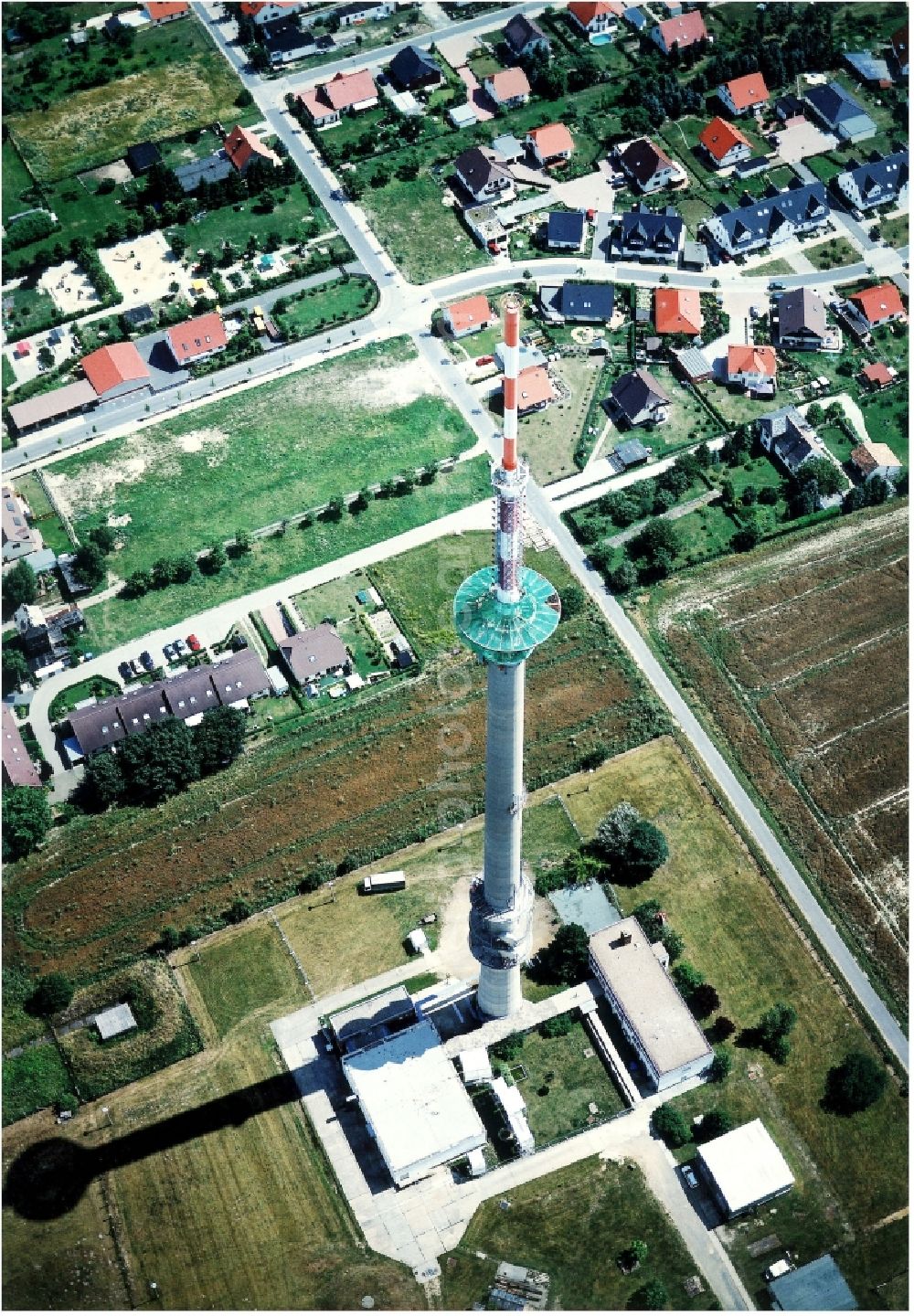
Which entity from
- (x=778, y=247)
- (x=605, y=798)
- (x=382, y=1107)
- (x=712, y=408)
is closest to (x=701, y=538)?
(x=712, y=408)

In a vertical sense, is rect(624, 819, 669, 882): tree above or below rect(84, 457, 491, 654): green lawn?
below

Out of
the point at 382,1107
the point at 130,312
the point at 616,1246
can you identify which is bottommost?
the point at 616,1246

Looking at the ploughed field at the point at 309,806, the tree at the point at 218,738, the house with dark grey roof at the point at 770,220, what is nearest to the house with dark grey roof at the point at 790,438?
the house with dark grey roof at the point at 770,220

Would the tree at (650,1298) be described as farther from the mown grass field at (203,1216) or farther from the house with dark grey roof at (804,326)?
the house with dark grey roof at (804,326)

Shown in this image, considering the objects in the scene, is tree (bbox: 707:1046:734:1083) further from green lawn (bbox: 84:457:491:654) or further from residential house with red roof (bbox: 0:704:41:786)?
residential house with red roof (bbox: 0:704:41:786)

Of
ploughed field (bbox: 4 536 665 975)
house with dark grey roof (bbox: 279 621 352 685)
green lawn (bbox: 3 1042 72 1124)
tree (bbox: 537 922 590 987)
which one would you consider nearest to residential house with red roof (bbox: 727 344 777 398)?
ploughed field (bbox: 4 536 665 975)

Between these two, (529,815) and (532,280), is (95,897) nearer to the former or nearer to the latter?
(529,815)

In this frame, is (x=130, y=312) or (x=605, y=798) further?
(x=130, y=312)
